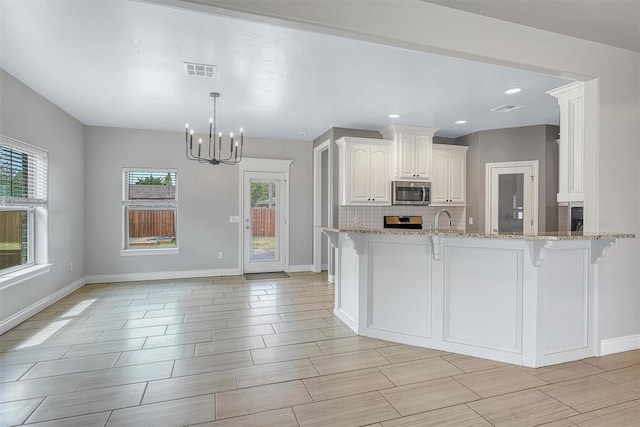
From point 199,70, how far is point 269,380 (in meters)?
2.95

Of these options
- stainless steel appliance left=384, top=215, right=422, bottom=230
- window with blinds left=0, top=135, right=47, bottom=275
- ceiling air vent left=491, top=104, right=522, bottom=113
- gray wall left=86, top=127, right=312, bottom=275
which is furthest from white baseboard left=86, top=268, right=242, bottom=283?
ceiling air vent left=491, top=104, right=522, bottom=113

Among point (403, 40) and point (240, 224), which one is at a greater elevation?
point (403, 40)

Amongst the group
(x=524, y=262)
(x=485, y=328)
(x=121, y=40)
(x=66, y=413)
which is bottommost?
(x=66, y=413)

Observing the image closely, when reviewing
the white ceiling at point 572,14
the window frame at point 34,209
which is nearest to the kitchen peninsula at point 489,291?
the white ceiling at point 572,14

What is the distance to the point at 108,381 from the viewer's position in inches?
99.5

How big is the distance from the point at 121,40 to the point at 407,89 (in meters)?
2.93

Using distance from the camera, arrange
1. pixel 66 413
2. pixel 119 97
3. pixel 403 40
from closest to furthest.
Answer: pixel 66 413 → pixel 403 40 → pixel 119 97

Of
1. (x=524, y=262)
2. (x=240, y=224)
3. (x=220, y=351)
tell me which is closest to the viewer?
(x=524, y=262)

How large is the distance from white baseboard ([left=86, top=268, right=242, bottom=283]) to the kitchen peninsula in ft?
12.6

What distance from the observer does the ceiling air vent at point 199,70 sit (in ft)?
10.8

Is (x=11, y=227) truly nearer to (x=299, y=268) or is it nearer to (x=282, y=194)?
(x=282, y=194)

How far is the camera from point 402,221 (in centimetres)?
607

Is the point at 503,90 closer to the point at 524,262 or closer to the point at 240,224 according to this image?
the point at 524,262

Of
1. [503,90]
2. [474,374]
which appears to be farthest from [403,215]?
[474,374]
